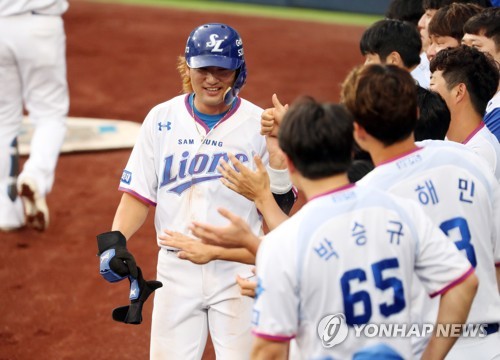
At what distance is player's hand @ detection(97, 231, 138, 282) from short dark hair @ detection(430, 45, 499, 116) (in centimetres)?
165

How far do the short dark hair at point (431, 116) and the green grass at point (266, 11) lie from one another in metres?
11.9

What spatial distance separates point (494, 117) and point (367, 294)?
237 centimetres

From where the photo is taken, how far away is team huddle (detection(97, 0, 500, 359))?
10.0 feet

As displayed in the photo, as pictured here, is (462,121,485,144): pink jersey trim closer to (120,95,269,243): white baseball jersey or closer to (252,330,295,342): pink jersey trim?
(120,95,269,243): white baseball jersey

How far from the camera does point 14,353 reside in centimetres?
591

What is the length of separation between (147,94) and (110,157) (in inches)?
98.9

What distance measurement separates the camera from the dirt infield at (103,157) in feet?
20.5

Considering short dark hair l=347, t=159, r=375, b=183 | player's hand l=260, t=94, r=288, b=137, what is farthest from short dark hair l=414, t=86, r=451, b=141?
player's hand l=260, t=94, r=288, b=137

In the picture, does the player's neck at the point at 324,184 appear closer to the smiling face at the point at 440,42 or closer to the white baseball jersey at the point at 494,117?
the white baseball jersey at the point at 494,117

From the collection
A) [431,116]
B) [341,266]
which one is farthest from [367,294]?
[431,116]

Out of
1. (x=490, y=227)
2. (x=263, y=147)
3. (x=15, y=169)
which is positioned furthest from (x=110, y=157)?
(x=490, y=227)

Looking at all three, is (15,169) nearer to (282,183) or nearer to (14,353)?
(14,353)

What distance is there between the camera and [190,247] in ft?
12.4

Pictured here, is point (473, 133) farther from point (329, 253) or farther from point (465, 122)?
point (329, 253)
